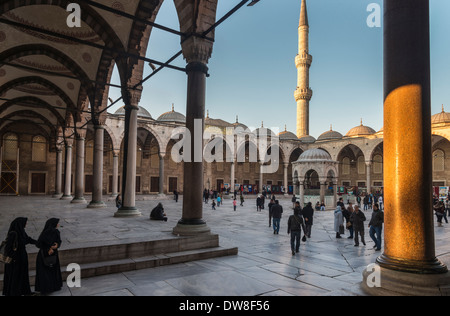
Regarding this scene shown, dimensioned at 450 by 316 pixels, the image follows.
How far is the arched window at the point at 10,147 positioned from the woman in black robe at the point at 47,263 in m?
25.5

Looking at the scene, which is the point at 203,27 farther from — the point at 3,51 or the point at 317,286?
the point at 3,51

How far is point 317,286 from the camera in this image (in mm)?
4090

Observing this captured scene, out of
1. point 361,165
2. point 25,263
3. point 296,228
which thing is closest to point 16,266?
point 25,263

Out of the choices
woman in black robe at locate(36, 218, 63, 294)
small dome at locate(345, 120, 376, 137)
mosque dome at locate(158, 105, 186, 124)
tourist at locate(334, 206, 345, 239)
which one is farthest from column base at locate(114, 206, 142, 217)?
small dome at locate(345, 120, 376, 137)

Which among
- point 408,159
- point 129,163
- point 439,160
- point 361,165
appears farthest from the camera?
point 361,165

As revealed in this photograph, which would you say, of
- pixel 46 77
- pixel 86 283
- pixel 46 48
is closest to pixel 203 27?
pixel 86 283

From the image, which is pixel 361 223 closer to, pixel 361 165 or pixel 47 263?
pixel 47 263

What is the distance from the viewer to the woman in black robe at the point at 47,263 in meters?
3.72

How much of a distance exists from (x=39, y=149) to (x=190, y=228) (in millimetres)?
25413

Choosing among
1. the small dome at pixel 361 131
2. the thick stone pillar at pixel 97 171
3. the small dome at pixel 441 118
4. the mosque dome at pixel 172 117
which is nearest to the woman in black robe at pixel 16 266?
the thick stone pillar at pixel 97 171

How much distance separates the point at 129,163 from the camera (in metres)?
9.42

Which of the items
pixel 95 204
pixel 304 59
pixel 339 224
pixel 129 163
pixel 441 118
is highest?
pixel 304 59

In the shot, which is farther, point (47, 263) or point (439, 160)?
point (439, 160)

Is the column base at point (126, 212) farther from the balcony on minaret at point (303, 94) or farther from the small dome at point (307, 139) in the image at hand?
the balcony on minaret at point (303, 94)
